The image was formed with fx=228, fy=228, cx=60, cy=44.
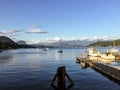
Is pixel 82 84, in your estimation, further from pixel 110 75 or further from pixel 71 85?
pixel 110 75

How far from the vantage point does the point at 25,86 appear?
3903 centimetres

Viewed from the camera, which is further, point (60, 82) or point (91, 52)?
point (91, 52)

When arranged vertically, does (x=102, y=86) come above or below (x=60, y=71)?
below

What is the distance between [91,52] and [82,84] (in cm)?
8182

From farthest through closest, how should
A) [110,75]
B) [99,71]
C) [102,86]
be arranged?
[99,71] < [110,75] < [102,86]

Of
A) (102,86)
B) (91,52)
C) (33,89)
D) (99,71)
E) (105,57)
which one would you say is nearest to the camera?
(33,89)

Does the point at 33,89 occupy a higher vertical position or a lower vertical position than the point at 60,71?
lower

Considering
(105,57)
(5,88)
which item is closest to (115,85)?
(5,88)

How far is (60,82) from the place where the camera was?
3756 centimetres

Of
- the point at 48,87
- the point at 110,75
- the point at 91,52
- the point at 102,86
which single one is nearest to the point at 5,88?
the point at 48,87

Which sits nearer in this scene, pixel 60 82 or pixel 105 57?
pixel 60 82

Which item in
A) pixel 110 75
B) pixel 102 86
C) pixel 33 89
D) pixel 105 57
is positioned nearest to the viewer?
pixel 33 89

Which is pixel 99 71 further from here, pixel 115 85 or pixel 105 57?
pixel 105 57

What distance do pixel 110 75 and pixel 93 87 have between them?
9.27 meters
